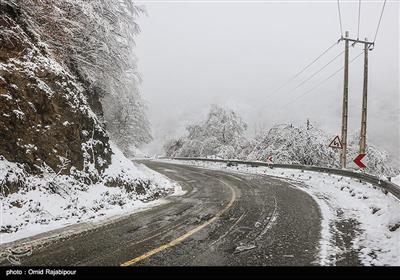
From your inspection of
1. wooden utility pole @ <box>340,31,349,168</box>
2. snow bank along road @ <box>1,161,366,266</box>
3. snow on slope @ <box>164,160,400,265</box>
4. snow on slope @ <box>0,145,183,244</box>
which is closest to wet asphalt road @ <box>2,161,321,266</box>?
snow bank along road @ <box>1,161,366,266</box>

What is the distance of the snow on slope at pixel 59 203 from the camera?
836 centimetres

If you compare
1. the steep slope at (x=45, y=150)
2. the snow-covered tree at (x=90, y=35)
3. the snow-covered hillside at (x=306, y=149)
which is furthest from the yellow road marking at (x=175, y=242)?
the snow-covered hillside at (x=306, y=149)

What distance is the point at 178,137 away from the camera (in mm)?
58688

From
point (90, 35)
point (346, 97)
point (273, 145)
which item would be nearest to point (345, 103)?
point (346, 97)

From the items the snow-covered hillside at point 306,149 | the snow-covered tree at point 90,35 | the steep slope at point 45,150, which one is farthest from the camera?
the snow-covered hillside at point 306,149

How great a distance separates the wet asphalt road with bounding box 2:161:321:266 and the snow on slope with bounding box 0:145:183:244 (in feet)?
3.81

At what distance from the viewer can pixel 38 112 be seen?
1128cm

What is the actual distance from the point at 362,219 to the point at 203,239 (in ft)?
14.8

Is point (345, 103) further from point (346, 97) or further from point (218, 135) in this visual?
point (218, 135)

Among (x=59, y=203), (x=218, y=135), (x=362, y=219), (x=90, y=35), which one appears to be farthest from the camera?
(x=218, y=135)

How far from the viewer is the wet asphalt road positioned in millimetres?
6117

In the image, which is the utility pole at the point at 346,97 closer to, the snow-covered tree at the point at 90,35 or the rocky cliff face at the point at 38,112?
the snow-covered tree at the point at 90,35

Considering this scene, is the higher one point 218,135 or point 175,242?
point 218,135
